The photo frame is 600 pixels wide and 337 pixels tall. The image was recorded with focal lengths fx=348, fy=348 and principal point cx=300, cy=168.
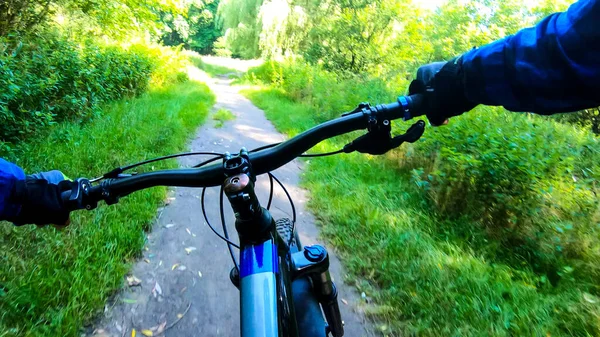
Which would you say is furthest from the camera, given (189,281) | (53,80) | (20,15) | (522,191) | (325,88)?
(325,88)

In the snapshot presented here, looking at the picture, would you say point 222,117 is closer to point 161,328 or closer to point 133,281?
point 133,281

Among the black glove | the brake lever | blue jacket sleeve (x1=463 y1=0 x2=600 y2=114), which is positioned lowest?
the brake lever

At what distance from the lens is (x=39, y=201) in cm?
118

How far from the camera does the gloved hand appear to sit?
118 cm

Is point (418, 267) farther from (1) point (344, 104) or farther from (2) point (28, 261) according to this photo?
(1) point (344, 104)

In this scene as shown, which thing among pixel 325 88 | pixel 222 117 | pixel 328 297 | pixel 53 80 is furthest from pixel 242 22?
pixel 328 297

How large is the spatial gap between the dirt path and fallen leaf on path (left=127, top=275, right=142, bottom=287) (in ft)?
0.10

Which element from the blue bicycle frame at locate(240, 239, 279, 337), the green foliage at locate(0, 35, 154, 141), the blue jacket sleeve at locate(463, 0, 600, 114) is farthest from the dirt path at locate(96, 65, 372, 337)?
the green foliage at locate(0, 35, 154, 141)

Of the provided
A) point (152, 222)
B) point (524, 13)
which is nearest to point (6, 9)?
point (152, 222)

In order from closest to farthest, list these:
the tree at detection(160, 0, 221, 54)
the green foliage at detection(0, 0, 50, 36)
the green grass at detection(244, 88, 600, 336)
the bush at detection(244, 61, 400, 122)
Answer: the green grass at detection(244, 88, 600, 336)
the green foliage at detection(0, 0, 50, 36)
the bush at detection(244, 61, 400, 122)
the tree at detection(160, 0, 221, 54)

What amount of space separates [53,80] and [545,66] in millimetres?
6426

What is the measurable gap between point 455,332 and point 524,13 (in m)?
25.8

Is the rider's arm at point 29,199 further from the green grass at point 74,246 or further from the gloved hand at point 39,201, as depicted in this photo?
the green grass at point 74,246

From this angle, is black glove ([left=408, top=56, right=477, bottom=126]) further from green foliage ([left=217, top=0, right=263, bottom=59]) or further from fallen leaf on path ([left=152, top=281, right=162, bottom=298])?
green foliage ([left=217, top=0, right=263, bottom=59])
